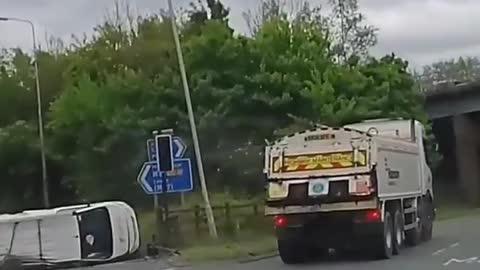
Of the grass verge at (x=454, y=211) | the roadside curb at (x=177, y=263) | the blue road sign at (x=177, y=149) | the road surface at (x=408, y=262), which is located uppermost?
the blue road sign at (x=177, y=149)

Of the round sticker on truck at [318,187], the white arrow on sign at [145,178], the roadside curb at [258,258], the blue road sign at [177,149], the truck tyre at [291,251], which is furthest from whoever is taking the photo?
the white arrow on sign at [145,178]

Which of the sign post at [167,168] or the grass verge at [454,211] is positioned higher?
the sign post at [167,168]

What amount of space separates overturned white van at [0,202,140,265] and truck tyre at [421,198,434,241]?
8290 mm

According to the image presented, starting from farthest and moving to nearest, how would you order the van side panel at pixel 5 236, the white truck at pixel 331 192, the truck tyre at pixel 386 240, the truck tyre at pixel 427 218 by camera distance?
the truck tyre at pixel 427 218
the van side panel at pixel 5 236
the truck tyre at pixel 386 240
the white truck at pixel 331 192

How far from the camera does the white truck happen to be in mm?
24531

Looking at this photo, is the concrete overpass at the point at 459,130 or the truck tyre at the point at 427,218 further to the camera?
the concrete overpass at the point at 459,130

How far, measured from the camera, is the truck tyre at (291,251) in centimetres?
2556

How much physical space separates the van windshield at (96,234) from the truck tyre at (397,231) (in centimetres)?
860

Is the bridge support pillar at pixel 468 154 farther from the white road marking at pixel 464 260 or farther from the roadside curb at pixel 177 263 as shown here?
the white road marking at pixel 464 260

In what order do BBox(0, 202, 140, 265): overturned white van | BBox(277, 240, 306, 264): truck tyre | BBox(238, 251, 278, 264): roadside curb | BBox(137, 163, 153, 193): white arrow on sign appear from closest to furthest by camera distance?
BBox(277, 240, 306, 264): truck tyre
BBox(238, 251, 278, 264): roadside curb
BBox(137, 163, 153, 193): white arrow on sign
BBox(0, 202, 140, 265): overturned white van

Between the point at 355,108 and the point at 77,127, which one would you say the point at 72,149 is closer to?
the point at 77,127

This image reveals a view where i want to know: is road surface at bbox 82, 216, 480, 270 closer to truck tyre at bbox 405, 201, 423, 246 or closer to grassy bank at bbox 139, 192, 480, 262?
truck tyre at bbox 405, 201, 423, 246

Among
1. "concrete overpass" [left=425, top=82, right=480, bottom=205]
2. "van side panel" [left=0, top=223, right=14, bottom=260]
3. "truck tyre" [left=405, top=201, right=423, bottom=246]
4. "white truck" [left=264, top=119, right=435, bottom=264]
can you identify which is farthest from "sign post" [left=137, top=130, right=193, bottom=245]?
"concrete overpass" [left=425, top=82, right=480, bottom=205]

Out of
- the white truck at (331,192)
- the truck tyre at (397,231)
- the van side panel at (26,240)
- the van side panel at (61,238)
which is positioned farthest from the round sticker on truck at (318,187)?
the van side panel at (26,240)
